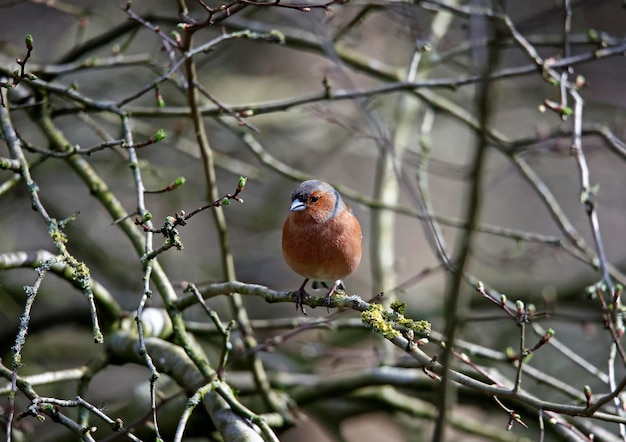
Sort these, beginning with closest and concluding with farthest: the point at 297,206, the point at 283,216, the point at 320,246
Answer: the point at 320,246
the point at 297,206
the point at 283,216

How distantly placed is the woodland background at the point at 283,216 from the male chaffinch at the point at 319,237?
375 mm

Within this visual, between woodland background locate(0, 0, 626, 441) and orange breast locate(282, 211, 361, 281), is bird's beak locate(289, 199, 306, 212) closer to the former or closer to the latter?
orange breast locate(282, 211, 361, 281)

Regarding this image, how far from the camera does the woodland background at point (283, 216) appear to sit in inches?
138

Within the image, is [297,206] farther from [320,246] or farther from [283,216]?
[283,216]

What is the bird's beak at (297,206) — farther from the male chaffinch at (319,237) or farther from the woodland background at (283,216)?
the woodland background at (283,216)

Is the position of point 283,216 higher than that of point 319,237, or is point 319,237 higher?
point 283,216

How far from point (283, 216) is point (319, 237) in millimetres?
4705

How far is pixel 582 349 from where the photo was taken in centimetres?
926

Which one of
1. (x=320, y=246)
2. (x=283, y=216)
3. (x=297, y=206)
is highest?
(x=283, y=216)

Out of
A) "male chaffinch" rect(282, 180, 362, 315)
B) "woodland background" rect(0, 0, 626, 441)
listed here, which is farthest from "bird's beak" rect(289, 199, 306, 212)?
"woodland background" rect(0, 0, 626, 441)

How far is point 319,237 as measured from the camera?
446cm

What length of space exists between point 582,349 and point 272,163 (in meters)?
5.90

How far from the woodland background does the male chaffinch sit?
14.8 inches

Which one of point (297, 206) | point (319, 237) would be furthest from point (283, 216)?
point (319, 237)
